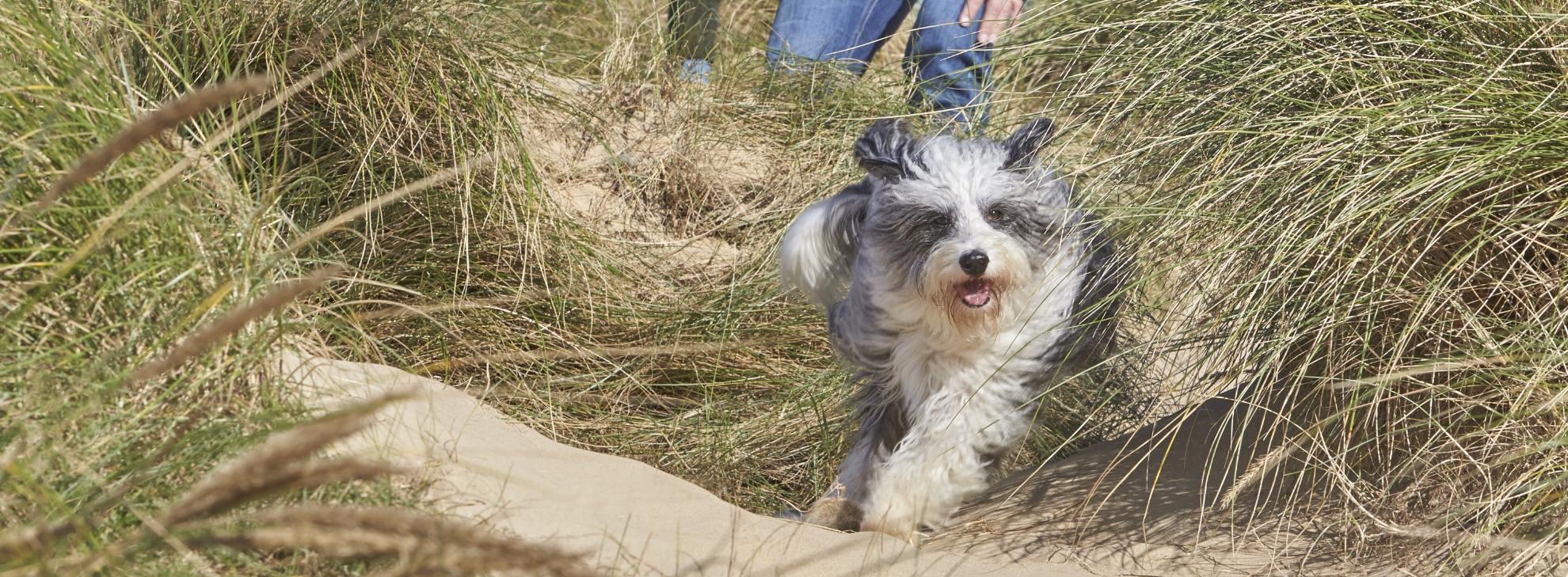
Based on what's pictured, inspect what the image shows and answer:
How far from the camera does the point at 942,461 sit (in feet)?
12.2

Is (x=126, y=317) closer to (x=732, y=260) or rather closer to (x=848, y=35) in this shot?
(x=732, y=260)

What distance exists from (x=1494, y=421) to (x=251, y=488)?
250cm

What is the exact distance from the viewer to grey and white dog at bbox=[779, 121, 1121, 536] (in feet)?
12.0

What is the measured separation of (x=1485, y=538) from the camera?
284cm

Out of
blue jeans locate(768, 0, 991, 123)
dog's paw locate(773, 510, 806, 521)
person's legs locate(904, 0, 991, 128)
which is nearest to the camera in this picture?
dog's paw locate(773, 510, 806, 521)

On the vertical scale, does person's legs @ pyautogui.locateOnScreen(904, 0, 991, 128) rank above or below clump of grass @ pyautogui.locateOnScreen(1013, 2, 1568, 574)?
above

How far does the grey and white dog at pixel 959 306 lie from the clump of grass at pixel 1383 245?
0.33 metres

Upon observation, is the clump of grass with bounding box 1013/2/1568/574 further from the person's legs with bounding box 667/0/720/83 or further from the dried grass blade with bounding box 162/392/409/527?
the person's legs with bounding box 667/0/720/83

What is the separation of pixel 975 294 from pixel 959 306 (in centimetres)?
5

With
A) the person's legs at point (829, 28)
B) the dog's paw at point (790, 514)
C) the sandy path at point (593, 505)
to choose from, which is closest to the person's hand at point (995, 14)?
the person's legs at point (829, 28)

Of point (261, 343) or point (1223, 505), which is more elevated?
point (261, 343)

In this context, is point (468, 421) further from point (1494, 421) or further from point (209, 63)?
point (1494, 421)

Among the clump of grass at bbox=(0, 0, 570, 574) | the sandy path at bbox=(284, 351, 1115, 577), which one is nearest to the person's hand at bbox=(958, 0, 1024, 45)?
the sandy path at bbox=(284, 351, 1115, 577)

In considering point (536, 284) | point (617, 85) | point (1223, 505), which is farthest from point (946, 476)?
point (617, 85)
